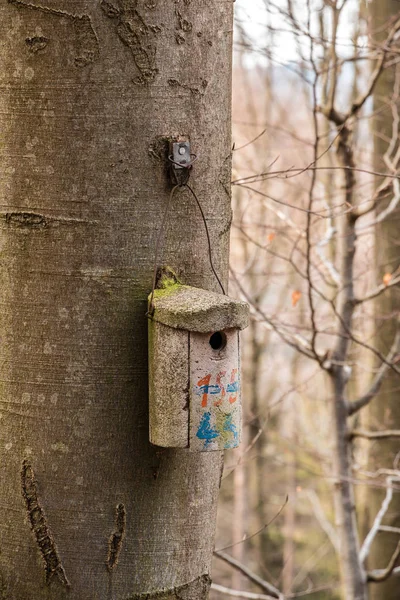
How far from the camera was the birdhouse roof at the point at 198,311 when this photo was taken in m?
1.37

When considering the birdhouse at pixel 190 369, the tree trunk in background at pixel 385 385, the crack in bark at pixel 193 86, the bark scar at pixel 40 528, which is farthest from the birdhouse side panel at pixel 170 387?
the tree trunk in background at pixel 385 385

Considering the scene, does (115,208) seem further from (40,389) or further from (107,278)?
(40,389)

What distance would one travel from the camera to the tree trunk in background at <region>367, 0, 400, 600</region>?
17.0 ft

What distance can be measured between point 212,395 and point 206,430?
0.07 metres

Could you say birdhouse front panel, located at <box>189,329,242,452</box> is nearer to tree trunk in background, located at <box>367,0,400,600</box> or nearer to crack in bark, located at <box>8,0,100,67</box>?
crack in bark, located at <box>8,0,100,67</box>

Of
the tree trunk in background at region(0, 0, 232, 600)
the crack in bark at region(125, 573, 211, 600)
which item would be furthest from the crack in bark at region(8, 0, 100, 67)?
the crack in bark at region(125, 573, 211, 600)

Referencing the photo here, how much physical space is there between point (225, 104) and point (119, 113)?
0.26m

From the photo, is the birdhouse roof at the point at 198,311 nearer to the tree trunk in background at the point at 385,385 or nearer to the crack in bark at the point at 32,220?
the crack in bark at the point at 32,220

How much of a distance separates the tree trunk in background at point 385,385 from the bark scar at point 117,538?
12.6ft

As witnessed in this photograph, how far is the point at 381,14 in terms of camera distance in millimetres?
5199

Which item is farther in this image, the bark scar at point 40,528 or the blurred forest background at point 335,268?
the blurred forest background at point 335,268

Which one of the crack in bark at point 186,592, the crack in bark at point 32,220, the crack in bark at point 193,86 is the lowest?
the crack in bark at point 186,592

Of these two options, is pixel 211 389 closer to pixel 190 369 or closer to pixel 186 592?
pixel 190 369

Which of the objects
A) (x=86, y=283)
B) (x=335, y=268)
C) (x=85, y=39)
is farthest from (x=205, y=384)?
(x=335, y=268)
